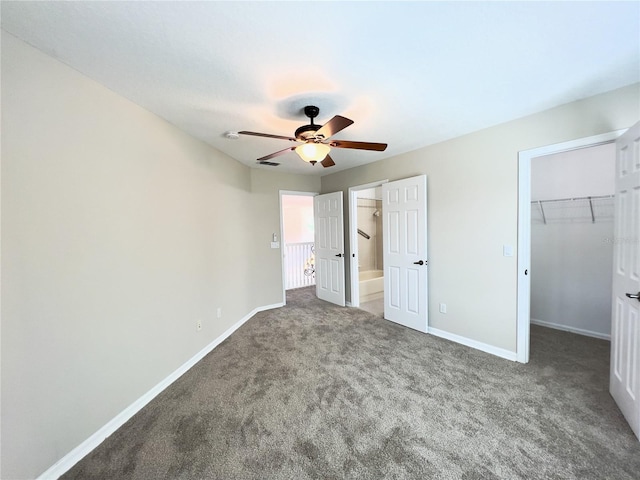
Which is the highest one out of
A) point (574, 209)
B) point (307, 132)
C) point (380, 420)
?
point (307, 132)

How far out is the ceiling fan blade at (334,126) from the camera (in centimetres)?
173

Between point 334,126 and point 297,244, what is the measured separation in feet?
15.2

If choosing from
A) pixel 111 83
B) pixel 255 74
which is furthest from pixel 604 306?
pixel 111 83

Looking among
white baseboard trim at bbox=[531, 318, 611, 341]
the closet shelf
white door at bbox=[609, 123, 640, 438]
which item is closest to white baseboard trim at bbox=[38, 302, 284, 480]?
white door at bbox=[609, 123, 640, 438]

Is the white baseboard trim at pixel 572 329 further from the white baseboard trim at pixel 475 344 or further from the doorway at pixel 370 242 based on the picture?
the doorway at pixel 370 242

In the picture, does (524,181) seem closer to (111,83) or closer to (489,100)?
(489,100)

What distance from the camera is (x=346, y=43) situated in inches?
57.0

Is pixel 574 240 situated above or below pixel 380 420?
above

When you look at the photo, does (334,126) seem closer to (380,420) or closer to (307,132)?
(307,132)

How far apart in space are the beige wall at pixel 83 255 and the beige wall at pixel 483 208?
2.87m

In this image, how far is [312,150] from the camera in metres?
2.13

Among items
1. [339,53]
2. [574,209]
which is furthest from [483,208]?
[339,53]

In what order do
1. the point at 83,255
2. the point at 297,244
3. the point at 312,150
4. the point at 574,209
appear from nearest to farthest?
the point at 83,255 → the point at 312,150 → the point at 574,209 → the point at 297,244

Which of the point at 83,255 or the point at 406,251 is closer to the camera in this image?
the point at 83,255
